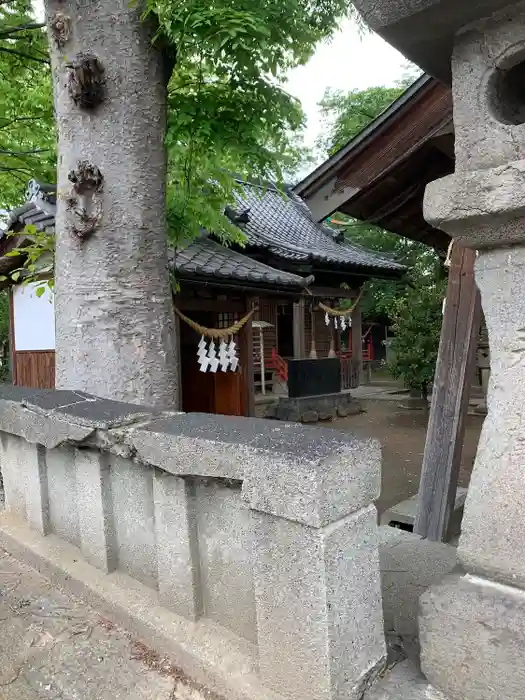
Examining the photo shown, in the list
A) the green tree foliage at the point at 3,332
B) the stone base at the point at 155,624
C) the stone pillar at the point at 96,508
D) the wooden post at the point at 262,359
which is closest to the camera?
the stone base at the point at 155,624

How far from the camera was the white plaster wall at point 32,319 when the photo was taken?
7.17 m

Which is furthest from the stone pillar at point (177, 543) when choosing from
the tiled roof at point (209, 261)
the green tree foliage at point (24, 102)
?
the green tree foliage at point (24, 102)

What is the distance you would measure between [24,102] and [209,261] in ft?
10.5

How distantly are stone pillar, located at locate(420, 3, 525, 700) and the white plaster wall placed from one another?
667 centimetres

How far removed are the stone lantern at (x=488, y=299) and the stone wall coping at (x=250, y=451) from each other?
1.11ft

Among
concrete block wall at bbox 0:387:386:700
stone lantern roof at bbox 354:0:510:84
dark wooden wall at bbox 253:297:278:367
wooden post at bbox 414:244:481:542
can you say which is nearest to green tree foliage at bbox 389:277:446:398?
dark wooden wall at bbox 253:297:278:367

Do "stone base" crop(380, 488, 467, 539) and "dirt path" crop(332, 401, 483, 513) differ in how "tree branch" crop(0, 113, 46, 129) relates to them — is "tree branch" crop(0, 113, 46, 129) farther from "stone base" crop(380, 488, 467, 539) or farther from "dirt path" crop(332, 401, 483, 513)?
"stone base" crop(380, 488, 467, 539)

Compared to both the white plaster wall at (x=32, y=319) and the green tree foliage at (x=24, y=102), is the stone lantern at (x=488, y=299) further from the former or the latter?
the white plaster wall at (x=32, y=319)

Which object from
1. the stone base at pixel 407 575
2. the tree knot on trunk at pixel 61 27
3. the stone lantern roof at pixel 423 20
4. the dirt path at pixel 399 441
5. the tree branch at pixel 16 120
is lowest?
the dirt path at pixel 399 441

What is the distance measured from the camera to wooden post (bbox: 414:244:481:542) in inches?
122

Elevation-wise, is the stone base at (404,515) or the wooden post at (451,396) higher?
the wooden post at (451,396)

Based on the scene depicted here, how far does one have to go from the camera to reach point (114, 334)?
10.4 feet

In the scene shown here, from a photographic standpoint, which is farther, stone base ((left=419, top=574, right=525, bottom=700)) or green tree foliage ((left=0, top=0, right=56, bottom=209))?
green tree foliage ((left=0, top=0, right=56, bottom=209))

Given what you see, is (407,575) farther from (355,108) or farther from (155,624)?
(355,108)
